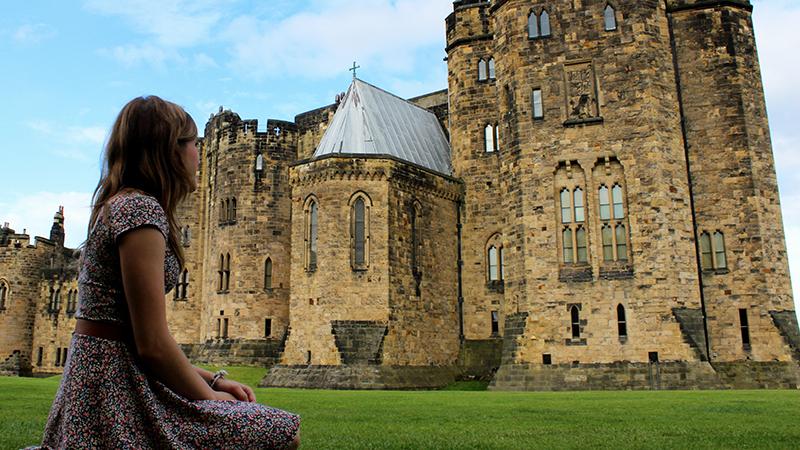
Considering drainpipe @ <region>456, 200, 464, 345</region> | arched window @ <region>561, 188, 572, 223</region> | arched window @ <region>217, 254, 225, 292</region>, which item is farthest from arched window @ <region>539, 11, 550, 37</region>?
arched window @ <region>217, 254, 225, 292</region>

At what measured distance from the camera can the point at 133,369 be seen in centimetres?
278

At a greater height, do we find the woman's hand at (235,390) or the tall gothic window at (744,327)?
the tall gothic window at (744,327)

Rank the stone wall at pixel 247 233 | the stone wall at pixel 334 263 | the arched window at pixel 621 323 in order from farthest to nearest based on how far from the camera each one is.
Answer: the stone wall at pixel 247 233
the stone wall at pixel 334 263
the arched window at pixel 621 323

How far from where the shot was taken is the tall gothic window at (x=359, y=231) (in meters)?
27.6

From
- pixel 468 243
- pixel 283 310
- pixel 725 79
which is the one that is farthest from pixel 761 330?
pixel 283 310

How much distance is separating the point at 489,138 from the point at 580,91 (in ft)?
20.7

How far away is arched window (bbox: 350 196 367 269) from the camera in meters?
27.6

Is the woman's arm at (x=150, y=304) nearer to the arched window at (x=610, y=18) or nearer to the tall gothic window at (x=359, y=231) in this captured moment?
the tall gothic window at (x=359, y=231)

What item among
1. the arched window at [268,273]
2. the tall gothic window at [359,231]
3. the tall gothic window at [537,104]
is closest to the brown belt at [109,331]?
the tall gothic window at [359,231]

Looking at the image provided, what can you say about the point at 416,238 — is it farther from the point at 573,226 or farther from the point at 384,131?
the point at 573,226

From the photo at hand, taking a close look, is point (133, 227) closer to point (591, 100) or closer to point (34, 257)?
point (591, 100)

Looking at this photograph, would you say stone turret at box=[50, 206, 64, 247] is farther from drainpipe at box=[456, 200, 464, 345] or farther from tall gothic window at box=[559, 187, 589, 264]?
tall gothic window at box=[559, 187, 589, 264]

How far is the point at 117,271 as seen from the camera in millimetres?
2854

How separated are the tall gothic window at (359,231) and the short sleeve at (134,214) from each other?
80.8 ft
